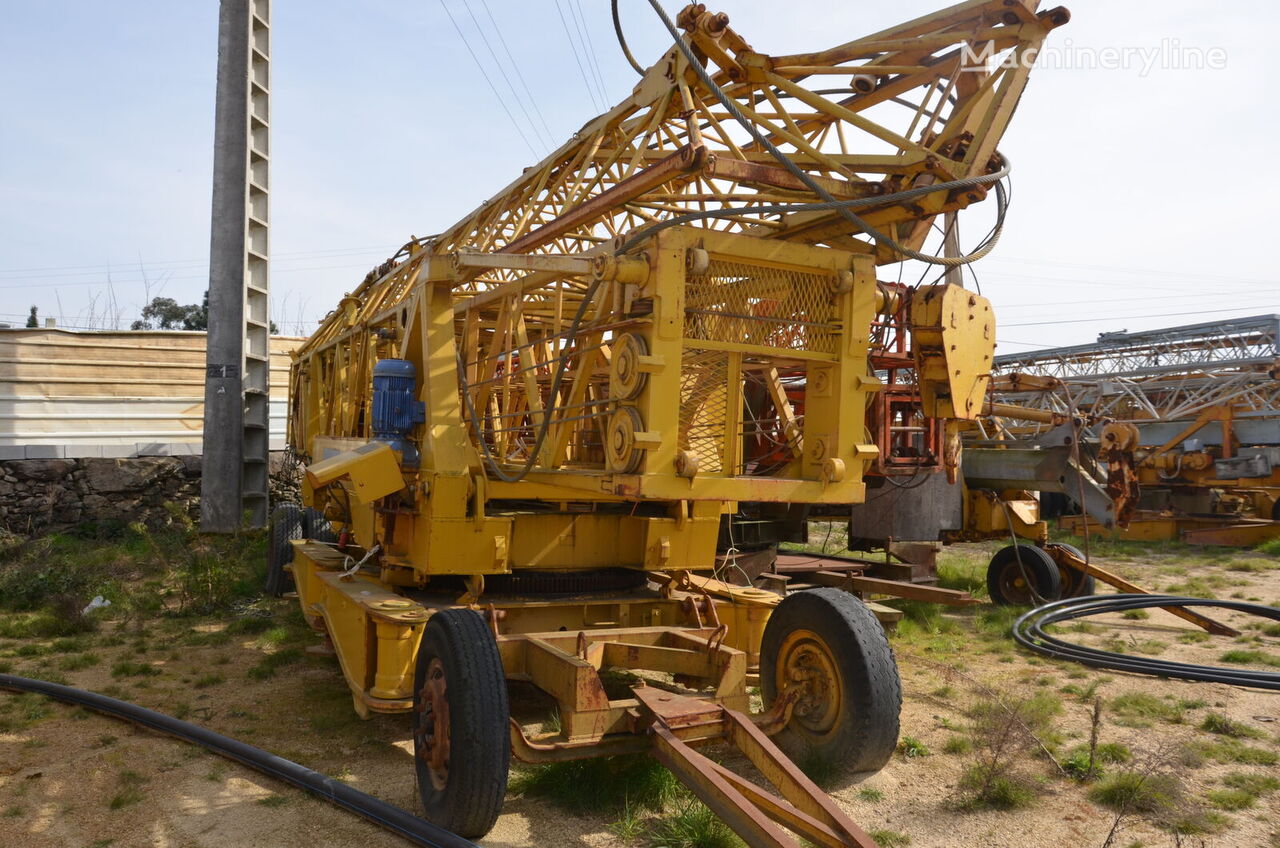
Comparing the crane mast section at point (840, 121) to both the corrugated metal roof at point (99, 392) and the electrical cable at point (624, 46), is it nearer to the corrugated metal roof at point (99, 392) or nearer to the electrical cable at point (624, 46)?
the electrical cable at point (624, 46)

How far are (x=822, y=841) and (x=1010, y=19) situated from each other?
467 centimetres

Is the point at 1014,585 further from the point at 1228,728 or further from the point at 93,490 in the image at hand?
the point at 93,490

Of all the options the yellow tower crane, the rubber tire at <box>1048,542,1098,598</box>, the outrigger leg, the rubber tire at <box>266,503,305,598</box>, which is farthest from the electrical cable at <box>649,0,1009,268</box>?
the rubber tire at <box>266,503,305,598</box>

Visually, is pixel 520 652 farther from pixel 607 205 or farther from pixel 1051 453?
pixel 1051 453

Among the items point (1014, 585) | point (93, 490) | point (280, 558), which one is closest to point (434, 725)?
point (280, 558)

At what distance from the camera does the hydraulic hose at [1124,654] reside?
21.3 ft

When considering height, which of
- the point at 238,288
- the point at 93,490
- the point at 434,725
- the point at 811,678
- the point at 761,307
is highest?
the point at 238,288

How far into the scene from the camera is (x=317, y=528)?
10938 mm

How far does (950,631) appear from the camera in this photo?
29.6ft

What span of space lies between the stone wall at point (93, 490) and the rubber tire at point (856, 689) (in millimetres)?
11004

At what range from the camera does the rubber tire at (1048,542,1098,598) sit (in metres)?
10.1

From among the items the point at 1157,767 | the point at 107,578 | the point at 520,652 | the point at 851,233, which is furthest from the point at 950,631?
the point at 107,578

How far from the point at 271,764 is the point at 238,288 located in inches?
377

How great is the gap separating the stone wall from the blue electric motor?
8.60m
